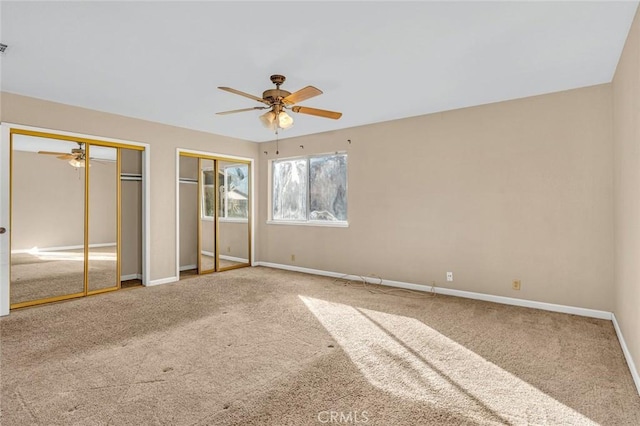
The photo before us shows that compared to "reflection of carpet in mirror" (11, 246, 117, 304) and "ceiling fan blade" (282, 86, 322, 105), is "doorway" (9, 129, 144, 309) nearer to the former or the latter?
"reflection of carpet in mirror" (11, 246, 117, 304)

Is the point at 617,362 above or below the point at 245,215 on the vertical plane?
below

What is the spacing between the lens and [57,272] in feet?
14.2

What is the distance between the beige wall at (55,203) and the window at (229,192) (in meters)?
1.52

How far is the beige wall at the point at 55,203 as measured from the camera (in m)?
3.96

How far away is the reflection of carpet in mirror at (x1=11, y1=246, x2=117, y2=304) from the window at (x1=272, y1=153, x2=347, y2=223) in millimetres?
3008

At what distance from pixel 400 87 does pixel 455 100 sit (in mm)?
897

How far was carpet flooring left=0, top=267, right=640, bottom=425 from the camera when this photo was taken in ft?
6.41

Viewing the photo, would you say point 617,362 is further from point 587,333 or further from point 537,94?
point 537,94

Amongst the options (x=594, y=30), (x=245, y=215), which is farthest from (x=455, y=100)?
(x=245, y=215)

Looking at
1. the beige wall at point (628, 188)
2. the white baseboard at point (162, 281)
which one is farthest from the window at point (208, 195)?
the beige wall at point (628, 188)

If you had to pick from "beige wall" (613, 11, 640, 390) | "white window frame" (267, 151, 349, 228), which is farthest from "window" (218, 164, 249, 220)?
"beige wall" (613, 11, 640, 390)

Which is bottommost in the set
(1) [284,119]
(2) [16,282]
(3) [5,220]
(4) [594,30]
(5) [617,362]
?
(5) [617,362]

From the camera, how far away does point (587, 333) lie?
3113 mm

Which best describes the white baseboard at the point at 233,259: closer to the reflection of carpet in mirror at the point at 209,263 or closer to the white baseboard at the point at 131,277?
the reflection of carpet in mirror at the point at 209,263
